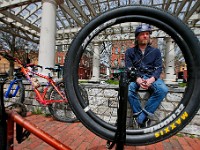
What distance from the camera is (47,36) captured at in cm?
396

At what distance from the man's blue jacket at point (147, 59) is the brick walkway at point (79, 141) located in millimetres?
1078

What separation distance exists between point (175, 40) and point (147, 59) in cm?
45

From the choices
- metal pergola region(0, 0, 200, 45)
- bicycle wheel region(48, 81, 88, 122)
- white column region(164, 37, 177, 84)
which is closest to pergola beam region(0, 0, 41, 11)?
metal pergola region(0, 0, 200, 45)

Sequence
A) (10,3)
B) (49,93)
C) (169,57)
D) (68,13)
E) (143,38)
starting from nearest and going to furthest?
(143,38) → (169,57) → (49,93) → (10,3) → (68,13)

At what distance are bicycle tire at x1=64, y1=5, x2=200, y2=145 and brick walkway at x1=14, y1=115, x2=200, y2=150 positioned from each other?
108 cm

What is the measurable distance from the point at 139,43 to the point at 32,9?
8691 millimetres

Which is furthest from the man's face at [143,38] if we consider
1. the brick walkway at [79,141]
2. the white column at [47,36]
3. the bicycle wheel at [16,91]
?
the white column at [47,36]

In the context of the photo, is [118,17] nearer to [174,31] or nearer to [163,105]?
[174,31]

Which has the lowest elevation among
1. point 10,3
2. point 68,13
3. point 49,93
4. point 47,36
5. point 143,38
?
point 49,93

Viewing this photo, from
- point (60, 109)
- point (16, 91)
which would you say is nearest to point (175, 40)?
point (60, 109)

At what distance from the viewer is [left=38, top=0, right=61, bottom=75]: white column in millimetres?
3900

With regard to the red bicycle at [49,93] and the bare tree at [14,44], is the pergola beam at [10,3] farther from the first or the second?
the bare tree at [14,44]

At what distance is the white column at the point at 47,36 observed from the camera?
12.8 feet

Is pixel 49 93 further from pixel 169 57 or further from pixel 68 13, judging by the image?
pixel 68 13
